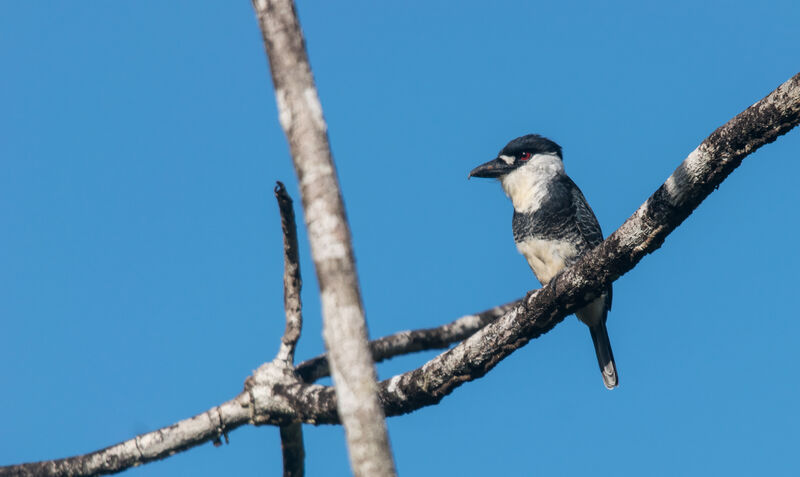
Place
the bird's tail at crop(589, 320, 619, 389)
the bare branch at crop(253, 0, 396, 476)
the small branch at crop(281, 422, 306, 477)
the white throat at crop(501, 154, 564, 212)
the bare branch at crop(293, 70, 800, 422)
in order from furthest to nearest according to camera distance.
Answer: the bird's tail at crop(589, 320, 619, 389)
the white throat at crop(501, 154, 564, 212)
the small branch at crop(281, 422, 306, 477)
the bare branch at crop(293, 70, 800, 422)
the bare branch at crop(253, 0, 396, 476)

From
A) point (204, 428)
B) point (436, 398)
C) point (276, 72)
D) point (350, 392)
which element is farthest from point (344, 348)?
point (204, 428)

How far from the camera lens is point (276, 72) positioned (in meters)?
2.40

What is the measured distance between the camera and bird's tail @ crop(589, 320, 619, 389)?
5.56 meters

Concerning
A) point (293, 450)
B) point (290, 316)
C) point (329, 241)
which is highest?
point (290, 316)

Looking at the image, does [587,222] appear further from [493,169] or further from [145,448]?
[145,448]

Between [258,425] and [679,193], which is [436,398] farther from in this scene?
[679,193]

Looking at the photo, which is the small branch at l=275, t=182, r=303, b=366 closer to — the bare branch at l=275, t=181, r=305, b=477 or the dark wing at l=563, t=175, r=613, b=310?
the bare branch at l=275, t=181, r=305, b=477

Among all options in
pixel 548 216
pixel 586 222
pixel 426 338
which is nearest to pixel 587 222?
pixel 586 222

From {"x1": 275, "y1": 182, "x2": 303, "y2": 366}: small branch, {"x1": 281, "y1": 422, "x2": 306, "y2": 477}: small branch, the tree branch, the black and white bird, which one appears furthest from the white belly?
{"x1": 281, "y1": 422, "x2": 306, "y2": 477}: small branch

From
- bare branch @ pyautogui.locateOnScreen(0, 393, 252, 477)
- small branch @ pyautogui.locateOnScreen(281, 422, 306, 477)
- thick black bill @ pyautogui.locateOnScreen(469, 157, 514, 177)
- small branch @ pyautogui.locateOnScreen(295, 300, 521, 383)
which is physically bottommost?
small branch @ pyautogui.locateOnScreen(281, 422, 306, 477)

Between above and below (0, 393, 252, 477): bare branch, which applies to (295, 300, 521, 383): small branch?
above

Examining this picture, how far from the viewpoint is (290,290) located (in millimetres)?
4352

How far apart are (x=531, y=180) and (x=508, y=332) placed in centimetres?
209

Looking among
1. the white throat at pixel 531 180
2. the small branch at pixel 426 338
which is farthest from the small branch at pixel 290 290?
the white throat at pixel 531 180
